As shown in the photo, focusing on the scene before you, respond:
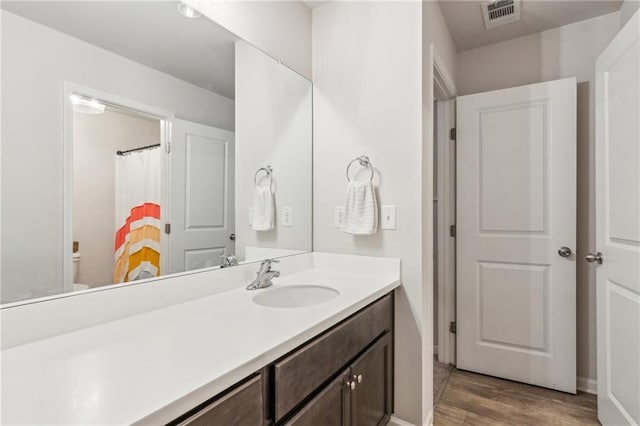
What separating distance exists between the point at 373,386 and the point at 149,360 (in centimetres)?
100

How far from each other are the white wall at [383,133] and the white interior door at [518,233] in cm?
97

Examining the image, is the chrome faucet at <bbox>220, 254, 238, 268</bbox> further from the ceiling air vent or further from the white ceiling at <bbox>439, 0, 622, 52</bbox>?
the ceiling air vent

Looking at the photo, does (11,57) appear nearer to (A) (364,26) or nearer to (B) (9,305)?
(B) (9,305)

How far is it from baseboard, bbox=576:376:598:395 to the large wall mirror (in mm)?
2213

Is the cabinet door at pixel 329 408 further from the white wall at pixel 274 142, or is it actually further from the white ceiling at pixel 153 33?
the white ceiling at pixel 153 33

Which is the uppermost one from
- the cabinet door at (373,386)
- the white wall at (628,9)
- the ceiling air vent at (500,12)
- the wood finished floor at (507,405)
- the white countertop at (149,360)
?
the ceiling air vent at (500,12)

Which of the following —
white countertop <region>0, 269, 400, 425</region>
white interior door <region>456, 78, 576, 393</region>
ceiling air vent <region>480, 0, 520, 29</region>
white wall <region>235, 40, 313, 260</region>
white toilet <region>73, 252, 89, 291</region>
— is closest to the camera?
white countertop <region>0, 269, 400, 425</region>

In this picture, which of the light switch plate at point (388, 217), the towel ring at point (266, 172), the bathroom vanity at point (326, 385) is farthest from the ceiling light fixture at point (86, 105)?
the light switch plate at point (388, 217)

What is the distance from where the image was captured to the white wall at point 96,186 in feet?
3.05

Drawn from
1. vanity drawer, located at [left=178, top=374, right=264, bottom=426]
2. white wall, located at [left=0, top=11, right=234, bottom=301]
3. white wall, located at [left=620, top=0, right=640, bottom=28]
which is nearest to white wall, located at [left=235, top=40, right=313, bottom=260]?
white wall, located at [left=0, top=11, right=234, bottom=301]

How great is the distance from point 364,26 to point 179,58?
3.35 feet

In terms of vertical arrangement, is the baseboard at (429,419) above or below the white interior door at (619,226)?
below

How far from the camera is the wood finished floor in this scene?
1812 millimetres

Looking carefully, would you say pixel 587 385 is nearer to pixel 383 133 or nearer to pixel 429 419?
pixel 429 419
